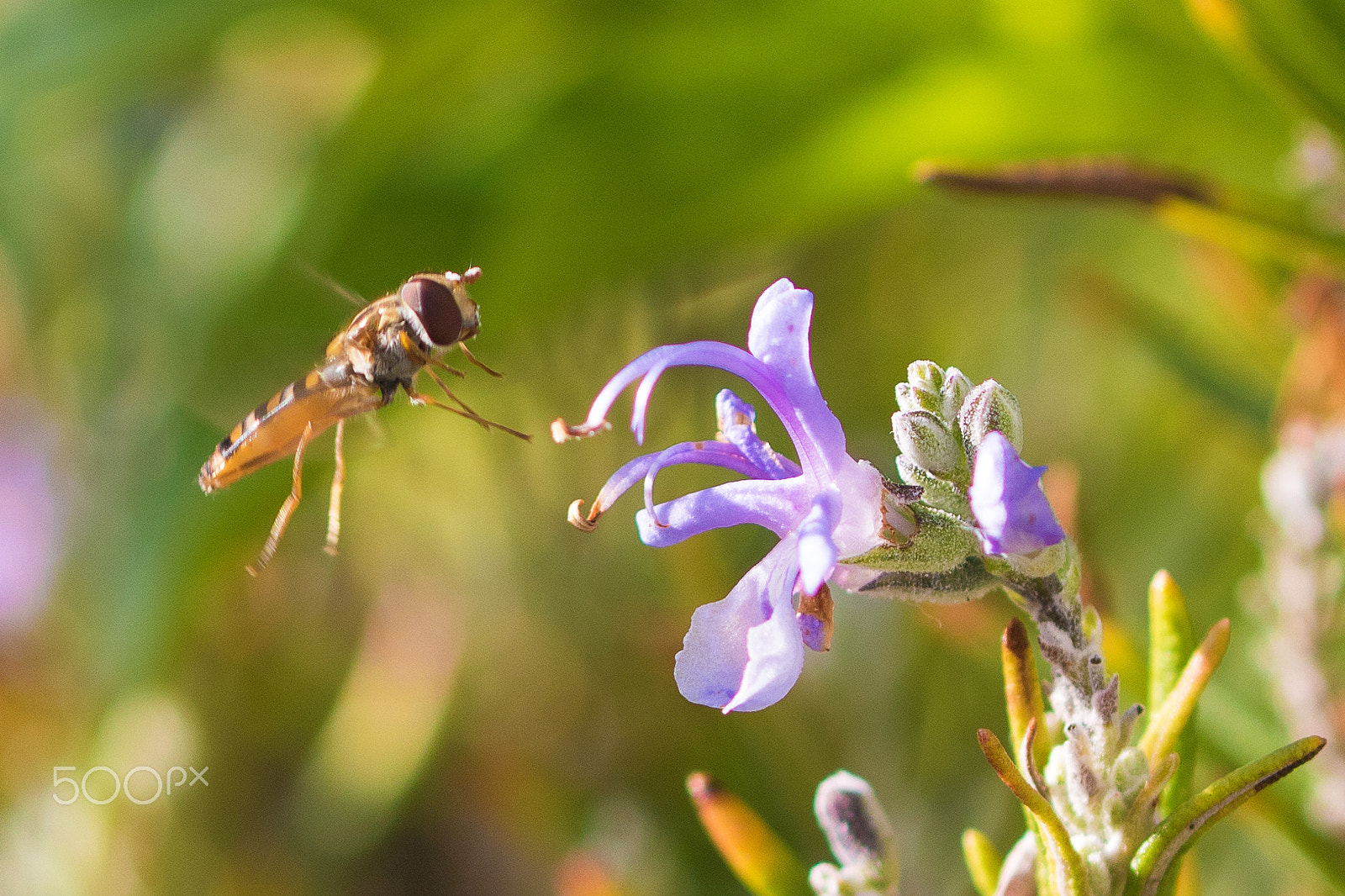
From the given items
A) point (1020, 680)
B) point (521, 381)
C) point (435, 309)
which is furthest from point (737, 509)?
point (521, 381)

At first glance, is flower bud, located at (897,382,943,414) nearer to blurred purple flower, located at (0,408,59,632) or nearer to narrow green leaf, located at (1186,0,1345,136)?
A: narrow green leaf, located at (1186,0,1345,136)

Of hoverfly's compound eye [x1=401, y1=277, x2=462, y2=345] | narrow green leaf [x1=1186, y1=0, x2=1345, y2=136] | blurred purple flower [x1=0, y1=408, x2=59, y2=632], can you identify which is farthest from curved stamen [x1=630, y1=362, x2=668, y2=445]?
blurred purple flower [x1=0, y1=408, x2=59, y2=632]

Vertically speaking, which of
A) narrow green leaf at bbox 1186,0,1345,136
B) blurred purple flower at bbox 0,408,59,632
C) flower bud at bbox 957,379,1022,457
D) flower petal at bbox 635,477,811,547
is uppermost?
narrow green leaf at bbox 1186,0,1345,136

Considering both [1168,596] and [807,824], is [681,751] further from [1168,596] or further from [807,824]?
[1168,596]

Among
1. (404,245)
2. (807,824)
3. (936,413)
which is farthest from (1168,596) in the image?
(404,245)

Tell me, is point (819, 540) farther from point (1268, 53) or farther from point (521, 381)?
point (521, 381)

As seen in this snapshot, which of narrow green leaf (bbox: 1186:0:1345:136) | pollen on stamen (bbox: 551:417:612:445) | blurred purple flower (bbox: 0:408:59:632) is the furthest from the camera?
blurred purple flower (bbox: 0:408:59:632)

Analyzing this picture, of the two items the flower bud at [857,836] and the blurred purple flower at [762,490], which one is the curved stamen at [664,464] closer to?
the blurred purple flower at [762,490]
